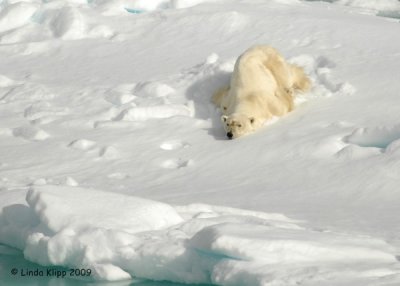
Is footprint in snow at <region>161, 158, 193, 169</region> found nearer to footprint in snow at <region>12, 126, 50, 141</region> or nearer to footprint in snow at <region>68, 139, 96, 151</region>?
footprint in snow at <region>68, 139, 96, 151</region>

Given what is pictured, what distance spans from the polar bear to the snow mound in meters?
2.34

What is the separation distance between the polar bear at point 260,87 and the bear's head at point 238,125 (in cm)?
1

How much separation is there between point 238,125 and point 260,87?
0.91 m

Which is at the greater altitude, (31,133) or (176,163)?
(176,163)

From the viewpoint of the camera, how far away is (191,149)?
→ 7.10m

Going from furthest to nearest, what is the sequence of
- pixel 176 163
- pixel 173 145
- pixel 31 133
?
pixel 31 133
pixel 173 145
pixel 176 163

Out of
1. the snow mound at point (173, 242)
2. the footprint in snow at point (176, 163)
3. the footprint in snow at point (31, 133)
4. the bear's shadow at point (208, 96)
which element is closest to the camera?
the snow mound at point (173, 242)

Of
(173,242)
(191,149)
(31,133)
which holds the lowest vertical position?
(31,133)

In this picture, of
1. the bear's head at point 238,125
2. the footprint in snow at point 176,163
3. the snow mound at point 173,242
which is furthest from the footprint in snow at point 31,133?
the snow mound at point 173,242

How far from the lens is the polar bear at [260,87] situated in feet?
25.2

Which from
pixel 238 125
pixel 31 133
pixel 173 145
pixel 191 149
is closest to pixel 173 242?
pixel 191 149

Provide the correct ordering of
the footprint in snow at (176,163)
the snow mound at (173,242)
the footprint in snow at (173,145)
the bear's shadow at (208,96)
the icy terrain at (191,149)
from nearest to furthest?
the snow mound at (173,242), the icy terrain at (191,149), the footprint in snow at (176,163), the footprint in snow at (173,145), the bear's shadow at (208,96)

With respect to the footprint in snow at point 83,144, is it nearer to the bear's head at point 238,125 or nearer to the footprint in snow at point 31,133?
the footprint in snow at point 31,133

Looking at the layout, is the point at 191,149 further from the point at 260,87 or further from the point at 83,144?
the point at 260,87
